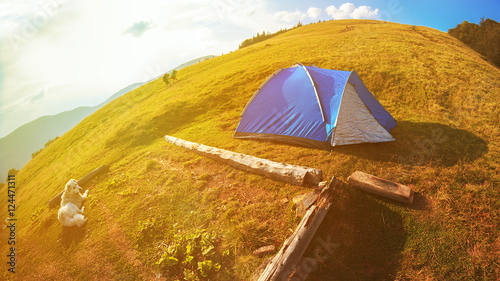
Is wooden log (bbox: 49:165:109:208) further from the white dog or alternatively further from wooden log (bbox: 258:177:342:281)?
wooden log (bbox: 258:177:342:281)

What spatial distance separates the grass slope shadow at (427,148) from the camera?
7066 millimetres

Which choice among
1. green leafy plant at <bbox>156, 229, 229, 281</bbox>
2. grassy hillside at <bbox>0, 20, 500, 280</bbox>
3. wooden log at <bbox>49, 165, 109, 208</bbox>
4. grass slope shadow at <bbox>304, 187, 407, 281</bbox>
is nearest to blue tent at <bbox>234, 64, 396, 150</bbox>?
grassy hillside at <bbox>0, 20, 500, 280</bbox>

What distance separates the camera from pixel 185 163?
30.4 ft

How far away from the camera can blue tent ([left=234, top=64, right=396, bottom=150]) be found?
806 cm

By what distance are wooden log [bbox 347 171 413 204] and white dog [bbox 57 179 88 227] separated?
9.50 m

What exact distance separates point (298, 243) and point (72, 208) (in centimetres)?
817

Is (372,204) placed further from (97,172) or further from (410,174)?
(97,172)

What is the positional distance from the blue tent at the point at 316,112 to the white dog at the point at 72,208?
7329 mm

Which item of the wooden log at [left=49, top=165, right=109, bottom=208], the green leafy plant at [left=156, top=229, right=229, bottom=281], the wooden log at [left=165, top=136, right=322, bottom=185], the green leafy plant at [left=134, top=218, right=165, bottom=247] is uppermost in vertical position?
the wooden log at [left=49, top=165, right=109, bottom=208]

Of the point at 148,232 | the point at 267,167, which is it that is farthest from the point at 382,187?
the point at 148,232

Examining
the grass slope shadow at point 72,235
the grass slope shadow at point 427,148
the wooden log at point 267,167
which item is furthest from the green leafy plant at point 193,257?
the grass slope shadow at point 427,148

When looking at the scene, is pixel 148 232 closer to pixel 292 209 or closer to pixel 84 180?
pixel 292 209

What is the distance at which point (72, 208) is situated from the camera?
7363mm

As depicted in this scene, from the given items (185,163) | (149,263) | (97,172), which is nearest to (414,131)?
(185,163)
